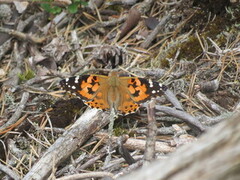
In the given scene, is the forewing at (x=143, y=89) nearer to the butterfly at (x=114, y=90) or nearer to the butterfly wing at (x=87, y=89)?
the butterfly at (x=114, y=90)

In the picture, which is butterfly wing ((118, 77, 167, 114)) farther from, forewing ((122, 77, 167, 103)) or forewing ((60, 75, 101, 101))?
forewing ((60, 75, 101, 101))

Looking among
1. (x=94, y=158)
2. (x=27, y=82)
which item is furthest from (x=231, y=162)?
(x=27, y=82)

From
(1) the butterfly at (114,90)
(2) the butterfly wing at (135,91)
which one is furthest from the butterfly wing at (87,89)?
(2) the butterfly wing at (135,91)

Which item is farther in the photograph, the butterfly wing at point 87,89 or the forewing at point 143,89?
the butterfly wing at point 87,89

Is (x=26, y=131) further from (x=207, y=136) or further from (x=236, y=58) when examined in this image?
(x=207, y=136)

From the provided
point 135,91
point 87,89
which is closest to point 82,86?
point 87,89

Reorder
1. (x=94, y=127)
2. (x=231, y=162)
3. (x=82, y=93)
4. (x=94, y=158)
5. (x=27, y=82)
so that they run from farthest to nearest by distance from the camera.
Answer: (x=27, y=82)
(x=82, y=93)
(x=94, y=127)
(x=94, y=158)
(x=231, y=162)

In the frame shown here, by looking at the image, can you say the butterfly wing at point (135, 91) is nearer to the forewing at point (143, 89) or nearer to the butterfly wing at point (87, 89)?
the forewing at point (143, 89)

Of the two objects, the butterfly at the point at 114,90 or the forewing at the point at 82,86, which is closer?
the butterfly at the point at 114,90
